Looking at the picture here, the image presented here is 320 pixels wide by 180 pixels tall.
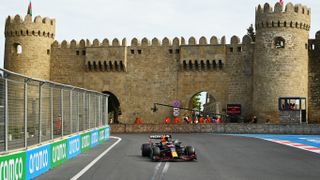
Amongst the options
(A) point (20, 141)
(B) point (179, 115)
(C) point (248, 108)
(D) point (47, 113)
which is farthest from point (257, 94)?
(A) point (20, 141)

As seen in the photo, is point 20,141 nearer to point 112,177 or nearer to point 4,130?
point 4,130

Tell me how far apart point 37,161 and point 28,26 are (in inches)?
1673

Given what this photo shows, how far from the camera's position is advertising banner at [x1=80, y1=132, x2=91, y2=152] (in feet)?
70.9

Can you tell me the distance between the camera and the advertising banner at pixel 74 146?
1863cm

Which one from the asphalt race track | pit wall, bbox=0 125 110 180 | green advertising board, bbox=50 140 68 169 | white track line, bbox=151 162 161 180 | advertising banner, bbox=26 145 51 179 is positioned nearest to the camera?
pit wall, bbox=0 125 110 180

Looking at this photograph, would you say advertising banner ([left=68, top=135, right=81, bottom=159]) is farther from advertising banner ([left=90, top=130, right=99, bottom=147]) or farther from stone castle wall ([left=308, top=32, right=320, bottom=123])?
stone castle wall ([left=308, top=32, right=320, bottom=123])

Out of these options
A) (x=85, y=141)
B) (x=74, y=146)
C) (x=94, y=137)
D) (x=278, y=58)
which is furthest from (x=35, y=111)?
(x=278, y=58)

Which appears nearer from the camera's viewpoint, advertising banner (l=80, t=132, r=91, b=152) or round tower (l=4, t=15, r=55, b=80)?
advertising banner (l=80, t=132, r=91, b=152)

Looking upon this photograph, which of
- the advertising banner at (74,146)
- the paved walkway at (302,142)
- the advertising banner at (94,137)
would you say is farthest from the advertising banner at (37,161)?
the paved walkway at (302,142)

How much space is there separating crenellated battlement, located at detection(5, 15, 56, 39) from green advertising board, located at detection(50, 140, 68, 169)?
38067 mm

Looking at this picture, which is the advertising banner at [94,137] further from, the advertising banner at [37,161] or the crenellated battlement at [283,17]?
the crenellated battlement at [283,17]

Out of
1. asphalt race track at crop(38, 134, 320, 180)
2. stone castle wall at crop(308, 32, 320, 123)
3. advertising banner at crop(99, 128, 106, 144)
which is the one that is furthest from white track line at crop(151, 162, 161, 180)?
stone castle wall at crop(308, 32, 320, 123)

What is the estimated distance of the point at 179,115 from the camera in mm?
51250

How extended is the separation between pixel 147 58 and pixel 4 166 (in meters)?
42.8
